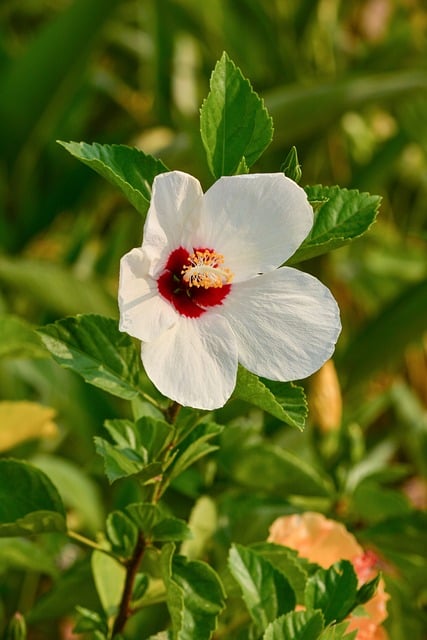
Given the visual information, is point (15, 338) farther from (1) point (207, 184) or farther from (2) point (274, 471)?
(1) point (207, 184)

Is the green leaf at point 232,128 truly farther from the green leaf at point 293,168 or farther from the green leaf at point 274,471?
the green leaf at point 274,471

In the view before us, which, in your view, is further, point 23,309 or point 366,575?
point 23,309

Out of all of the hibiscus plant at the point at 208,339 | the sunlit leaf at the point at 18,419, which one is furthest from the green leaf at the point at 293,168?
the sunlit leaf at the point at 18,419

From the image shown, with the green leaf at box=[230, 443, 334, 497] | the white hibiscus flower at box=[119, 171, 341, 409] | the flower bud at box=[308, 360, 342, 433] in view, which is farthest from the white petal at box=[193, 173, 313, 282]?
the flower bud at box=[308, 360, 342, 433]

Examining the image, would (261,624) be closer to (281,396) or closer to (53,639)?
(281,396)

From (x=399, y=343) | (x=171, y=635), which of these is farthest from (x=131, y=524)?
(x=399, y=343)

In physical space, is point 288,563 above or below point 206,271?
below

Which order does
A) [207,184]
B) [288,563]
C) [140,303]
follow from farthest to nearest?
[207,184], [288,563], [140,303]

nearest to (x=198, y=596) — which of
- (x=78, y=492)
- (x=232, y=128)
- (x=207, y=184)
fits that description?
(x=232, y=128)
